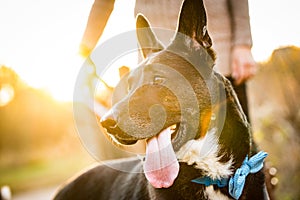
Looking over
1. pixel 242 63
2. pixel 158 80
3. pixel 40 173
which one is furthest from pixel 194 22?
pixel 40 173

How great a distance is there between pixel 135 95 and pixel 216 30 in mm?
669

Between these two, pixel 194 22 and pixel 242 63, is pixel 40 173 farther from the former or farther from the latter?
pixel 194 22

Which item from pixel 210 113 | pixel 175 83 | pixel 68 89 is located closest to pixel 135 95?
pixel 175 83

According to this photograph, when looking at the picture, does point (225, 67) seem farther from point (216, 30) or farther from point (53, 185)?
point (53, 185)

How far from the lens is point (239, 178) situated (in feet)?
7.39

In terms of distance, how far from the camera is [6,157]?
10641 mm

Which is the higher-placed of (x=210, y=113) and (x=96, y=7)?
(x=96, y=7)

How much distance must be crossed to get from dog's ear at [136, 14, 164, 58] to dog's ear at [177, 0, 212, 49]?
0.25 m

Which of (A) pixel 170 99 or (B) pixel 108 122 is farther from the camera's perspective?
(A) pixel 170 99

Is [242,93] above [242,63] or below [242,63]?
below

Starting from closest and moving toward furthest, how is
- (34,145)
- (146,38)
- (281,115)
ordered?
1. (146,38)
2. (281,115)
3. (34,145)

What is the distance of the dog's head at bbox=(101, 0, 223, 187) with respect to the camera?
86.0 inches

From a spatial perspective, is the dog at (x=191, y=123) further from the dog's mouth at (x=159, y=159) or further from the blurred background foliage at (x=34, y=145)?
the blurred background foliage at (x=34, y=145)

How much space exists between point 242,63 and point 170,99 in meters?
0.51
